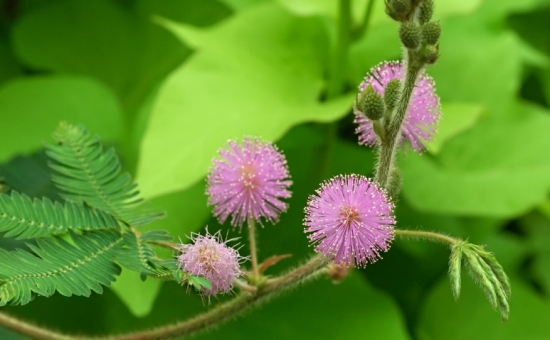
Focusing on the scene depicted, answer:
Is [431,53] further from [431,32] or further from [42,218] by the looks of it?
[42,218]

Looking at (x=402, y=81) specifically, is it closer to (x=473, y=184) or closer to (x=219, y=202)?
(x=219, y=202)

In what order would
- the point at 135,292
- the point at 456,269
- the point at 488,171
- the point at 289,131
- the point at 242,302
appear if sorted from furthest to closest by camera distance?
the point at 488,171 < the point at 289,131 < the point at 135,292 < the point at 242,302 < the point at 456,269

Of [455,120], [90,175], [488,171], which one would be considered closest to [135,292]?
[90,175]

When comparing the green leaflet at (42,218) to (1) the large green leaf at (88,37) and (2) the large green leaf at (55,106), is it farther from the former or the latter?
(1) the large green leaf at (88,37)

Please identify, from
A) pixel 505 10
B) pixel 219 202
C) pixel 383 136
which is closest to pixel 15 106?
pixel 219 202

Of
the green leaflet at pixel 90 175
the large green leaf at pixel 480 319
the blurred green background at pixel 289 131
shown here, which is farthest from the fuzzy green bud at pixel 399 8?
the large green leaf at pixel 480 319
